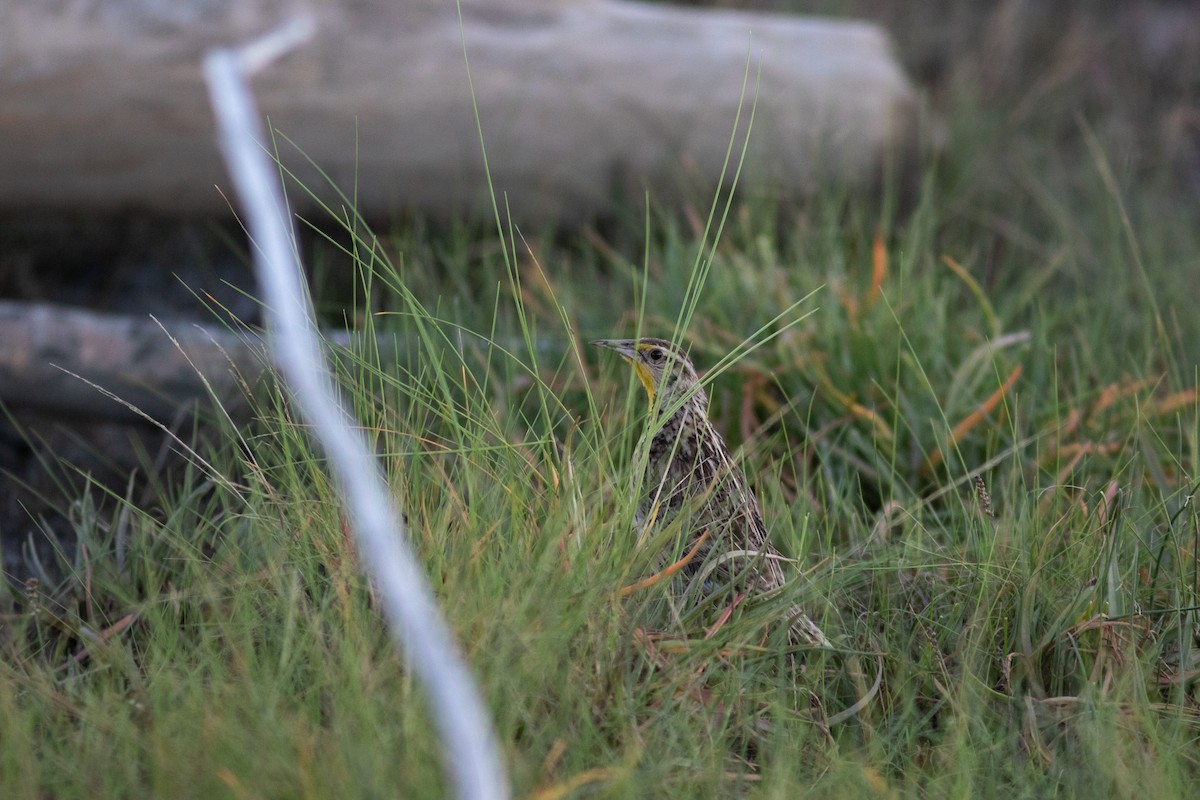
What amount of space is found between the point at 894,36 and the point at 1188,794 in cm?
588

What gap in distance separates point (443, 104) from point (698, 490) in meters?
2.41

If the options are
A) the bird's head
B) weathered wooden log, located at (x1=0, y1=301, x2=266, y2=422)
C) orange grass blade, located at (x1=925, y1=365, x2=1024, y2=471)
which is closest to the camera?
the bird's head

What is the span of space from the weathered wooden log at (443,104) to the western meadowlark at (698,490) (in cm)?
169

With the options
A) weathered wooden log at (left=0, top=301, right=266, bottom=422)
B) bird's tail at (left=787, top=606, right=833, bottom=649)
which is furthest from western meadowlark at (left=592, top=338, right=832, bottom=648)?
weathered wooden log at (left=0, top=301, right=266, bottom=422)

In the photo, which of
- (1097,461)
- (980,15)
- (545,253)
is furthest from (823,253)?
(980,15)

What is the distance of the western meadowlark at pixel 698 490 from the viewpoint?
2508mm

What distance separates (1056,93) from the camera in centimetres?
660

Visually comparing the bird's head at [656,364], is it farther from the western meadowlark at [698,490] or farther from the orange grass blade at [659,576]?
the orange grass blade at [659,576]

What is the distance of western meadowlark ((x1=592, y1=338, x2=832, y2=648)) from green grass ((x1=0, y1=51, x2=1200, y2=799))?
0.08 meters

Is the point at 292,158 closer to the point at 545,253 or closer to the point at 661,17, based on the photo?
the point at 545,253

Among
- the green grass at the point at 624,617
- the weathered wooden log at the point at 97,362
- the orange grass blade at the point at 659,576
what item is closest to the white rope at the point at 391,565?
the green grass at the point at 624,617

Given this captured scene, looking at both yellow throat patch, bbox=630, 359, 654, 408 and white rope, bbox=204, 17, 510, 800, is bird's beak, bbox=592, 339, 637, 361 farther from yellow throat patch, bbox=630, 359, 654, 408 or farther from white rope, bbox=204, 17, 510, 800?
white rope, bbox=204, 17, 510, 800

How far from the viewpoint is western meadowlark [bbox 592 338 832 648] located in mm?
2508

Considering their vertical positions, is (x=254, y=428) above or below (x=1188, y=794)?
above
